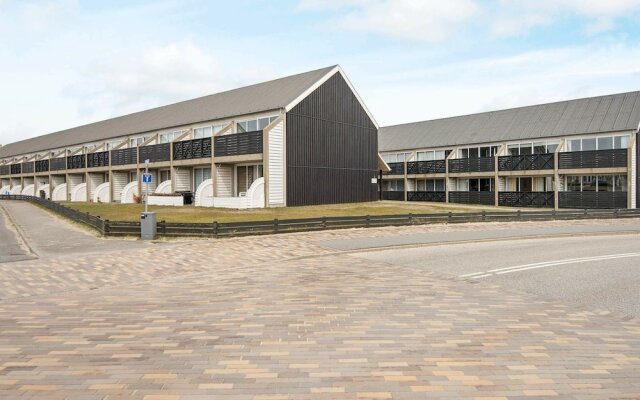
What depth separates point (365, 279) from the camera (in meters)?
10.1

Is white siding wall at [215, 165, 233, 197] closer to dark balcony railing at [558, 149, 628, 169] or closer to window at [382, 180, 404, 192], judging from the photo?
window at [382, 180, 404, 192]

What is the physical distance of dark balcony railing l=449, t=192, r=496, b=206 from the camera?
40.6 meters

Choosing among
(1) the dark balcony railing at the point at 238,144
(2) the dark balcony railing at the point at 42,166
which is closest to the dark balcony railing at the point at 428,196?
(1) the dark balcony railing at the point at 238,144

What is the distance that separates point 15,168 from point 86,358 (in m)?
69.7

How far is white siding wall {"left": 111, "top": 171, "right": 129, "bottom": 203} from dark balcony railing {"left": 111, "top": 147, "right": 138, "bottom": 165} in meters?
1.29

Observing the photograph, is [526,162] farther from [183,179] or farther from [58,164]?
[58,164]

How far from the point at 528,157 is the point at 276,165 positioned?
20835 mm

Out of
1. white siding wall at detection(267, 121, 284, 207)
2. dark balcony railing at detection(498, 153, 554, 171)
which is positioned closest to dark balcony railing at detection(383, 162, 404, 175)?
dark balcony railing at detection(498, 153, 554, 171)

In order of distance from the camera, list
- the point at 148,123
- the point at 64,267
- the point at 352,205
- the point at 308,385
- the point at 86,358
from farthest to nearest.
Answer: the point at 148,123, the point at 352,205, the point at 64,267, the point at 86,358, the point at 308,385

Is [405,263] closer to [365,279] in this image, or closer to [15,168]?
[365,279]

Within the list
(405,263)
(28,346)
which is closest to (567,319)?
(405,263)

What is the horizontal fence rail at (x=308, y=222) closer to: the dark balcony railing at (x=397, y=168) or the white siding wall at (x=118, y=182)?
the white siding wall at (x=118, y=182)

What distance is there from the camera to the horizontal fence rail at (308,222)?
17.2 m

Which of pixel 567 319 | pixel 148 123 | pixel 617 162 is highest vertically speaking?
pixel 148 123
